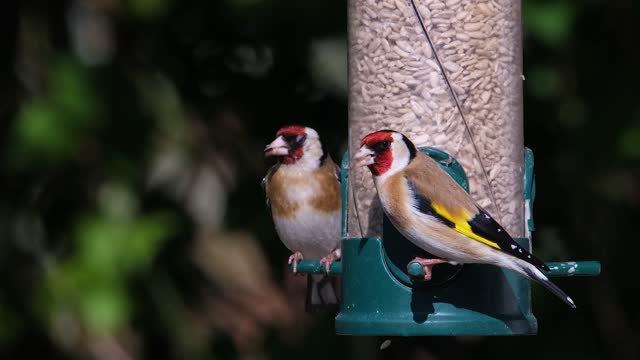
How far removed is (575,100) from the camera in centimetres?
751

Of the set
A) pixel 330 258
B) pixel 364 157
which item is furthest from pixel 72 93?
pixel 364 157

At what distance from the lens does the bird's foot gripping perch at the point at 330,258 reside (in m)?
6.01

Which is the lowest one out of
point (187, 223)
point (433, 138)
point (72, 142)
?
point (187, 223)

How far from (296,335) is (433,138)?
196 centimetres

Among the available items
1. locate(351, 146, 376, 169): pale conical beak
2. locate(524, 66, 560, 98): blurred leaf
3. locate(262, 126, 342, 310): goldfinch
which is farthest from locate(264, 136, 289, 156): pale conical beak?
locate(524, 66, 560, 98): blurred leaf

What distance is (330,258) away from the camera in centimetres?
612

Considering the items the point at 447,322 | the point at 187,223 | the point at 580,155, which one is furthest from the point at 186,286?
the point at 447,322

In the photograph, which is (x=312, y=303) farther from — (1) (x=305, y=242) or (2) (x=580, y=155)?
(2) (x=580, y=155)

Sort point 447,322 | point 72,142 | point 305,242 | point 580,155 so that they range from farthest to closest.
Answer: point 580,155 < point 72,142 < point 305,242 < point 447,322

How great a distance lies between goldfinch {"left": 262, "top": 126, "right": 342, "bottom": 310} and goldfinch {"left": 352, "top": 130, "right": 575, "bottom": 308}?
3.29 feet

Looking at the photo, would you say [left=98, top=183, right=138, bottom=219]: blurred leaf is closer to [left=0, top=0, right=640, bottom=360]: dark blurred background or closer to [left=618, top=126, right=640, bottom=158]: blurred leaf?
[left=0, top=0, right=640, bottom=360]: dark blurred background

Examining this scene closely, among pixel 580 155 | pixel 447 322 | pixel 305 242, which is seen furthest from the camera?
pixel 580 155

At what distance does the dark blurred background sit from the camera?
7.13m

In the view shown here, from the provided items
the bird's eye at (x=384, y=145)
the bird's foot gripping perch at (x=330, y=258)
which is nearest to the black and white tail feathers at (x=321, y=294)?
the bird's foot gripping perch at (x=330, y=258)
